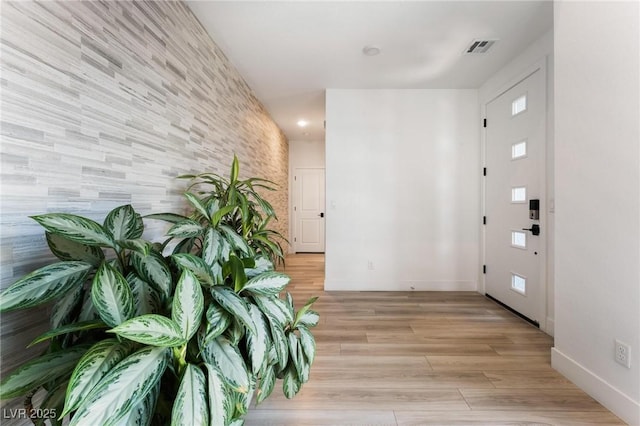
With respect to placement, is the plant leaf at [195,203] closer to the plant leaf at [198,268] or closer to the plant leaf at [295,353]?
the plant leaf at [198,268]

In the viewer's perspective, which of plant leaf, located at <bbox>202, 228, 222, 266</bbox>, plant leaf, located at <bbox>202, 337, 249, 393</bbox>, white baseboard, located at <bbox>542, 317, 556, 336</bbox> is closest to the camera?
plant leaf, located at <bbox>202, 337, 249, 393</bbox>

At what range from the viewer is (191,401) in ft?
2.08

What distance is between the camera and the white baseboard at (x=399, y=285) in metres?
3.48

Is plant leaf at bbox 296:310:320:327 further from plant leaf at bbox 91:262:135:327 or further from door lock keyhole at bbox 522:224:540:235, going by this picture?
door lock keyhole at bbox 522:224:540:235

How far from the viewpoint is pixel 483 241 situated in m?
3.36

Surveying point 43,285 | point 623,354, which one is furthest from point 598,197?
point 43,285

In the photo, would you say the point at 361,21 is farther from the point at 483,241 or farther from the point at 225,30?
the point at 483,241

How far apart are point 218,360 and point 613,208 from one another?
199cm

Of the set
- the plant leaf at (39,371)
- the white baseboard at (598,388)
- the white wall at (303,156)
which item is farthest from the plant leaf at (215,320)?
the white wall at (303,156)

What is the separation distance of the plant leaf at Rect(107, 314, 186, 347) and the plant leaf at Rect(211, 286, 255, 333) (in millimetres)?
138

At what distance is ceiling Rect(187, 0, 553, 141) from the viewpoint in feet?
6.65

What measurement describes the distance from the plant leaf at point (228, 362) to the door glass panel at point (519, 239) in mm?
2922

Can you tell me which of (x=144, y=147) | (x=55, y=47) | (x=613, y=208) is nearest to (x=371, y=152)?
(x=613, y=208)

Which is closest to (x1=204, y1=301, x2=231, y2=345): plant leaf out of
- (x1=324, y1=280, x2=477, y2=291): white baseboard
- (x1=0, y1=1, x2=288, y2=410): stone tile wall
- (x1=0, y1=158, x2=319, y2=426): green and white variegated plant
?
(x1=0, y1=158, x2=319, y2=426): green and white variegated plant
